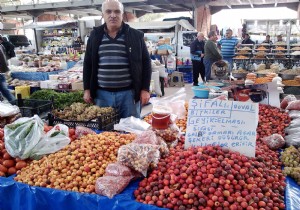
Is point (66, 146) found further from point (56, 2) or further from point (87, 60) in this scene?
point (56, 2)

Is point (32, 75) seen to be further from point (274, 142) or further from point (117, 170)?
point (274, 142)

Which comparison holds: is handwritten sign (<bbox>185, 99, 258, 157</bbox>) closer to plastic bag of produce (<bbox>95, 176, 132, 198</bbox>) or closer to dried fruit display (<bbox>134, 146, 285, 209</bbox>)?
dried fruit display (<bbox>134, 146, 285, 209</bbox>)

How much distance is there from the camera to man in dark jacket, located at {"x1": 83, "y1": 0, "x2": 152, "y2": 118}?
296 cm

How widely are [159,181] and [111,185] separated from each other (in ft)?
0.85

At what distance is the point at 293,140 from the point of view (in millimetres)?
2139

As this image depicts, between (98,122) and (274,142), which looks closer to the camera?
(274,142)

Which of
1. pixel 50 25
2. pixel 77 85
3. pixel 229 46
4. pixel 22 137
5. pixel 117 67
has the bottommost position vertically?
pixel 77 85

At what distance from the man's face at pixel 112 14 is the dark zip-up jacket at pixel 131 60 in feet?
0.54

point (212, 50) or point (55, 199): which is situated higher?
point (212, 50)

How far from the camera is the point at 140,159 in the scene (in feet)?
5.51

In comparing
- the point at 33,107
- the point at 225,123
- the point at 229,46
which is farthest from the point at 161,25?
the point at 225,123

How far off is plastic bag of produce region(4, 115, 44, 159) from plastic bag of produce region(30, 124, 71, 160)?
0.03 m

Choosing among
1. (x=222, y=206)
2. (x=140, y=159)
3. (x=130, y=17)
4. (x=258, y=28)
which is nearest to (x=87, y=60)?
(x=140, y=159)

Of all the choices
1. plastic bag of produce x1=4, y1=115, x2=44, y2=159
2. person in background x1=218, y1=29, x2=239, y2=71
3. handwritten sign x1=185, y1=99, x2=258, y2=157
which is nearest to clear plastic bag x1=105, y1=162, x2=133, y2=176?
handwritten sign x1=185, y1=99, x2=258, y2=157
